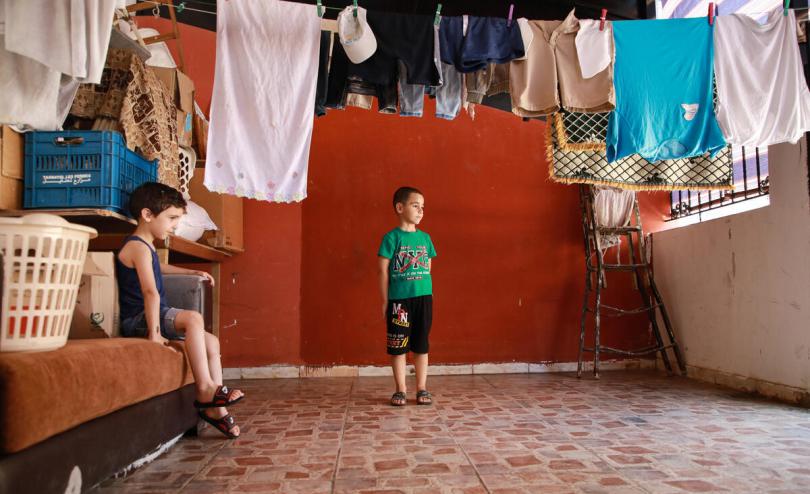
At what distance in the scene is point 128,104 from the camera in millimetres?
2777

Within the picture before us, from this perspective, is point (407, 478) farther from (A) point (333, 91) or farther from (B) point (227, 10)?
(B) point (227, 10)

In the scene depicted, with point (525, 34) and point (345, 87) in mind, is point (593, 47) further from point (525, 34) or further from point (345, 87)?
point (345, 87)

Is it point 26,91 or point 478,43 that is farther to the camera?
point 478,43

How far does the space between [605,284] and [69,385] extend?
388cm

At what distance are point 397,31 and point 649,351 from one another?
305 centimetres

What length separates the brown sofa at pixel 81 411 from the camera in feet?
4.16

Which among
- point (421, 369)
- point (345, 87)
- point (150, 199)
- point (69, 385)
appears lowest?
point (421, 369)

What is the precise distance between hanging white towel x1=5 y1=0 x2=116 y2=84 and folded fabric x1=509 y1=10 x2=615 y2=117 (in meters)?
2.10

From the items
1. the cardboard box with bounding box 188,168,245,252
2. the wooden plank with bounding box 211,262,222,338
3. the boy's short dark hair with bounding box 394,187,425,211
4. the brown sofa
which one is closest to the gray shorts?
the brown sofa

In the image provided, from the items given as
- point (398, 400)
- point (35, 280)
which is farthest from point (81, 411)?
point (398, 400)

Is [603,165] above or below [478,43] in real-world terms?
below

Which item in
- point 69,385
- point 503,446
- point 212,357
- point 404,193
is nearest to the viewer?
point 69,385

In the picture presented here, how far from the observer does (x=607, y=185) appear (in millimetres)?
→ 3922

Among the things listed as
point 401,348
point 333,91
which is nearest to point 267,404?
point 401,348
